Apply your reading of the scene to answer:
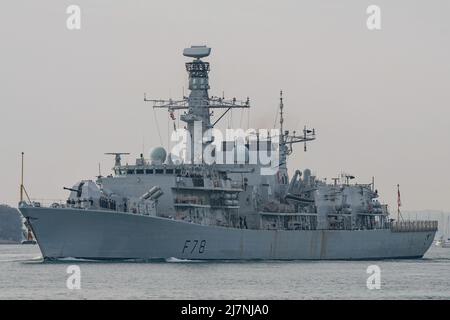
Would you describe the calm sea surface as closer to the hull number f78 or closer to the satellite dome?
the hull number f78

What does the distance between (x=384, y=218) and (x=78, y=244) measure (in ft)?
118

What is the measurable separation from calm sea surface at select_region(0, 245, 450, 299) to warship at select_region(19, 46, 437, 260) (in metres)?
1.80

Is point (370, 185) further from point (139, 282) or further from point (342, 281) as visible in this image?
point (139, 282)

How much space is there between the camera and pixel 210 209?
7650 centimetres

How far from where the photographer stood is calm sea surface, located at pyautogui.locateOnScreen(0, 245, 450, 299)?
167ft

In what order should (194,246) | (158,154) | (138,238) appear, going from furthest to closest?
(158,154) < (194,246) < (138,238)

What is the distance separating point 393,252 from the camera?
95625mm

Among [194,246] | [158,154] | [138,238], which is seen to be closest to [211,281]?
[138,238]

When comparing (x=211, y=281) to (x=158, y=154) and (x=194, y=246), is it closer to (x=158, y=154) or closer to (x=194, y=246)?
(x=194, y=246)

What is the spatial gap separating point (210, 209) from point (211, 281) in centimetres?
1937

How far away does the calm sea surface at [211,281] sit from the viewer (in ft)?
167

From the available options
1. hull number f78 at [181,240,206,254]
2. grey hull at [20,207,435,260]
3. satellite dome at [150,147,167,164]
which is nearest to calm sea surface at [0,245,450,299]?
grey hull at [20,207,435,260]

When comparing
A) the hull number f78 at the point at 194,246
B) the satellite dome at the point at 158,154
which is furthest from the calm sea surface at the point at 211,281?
the satellite dome at the point at 158,154
